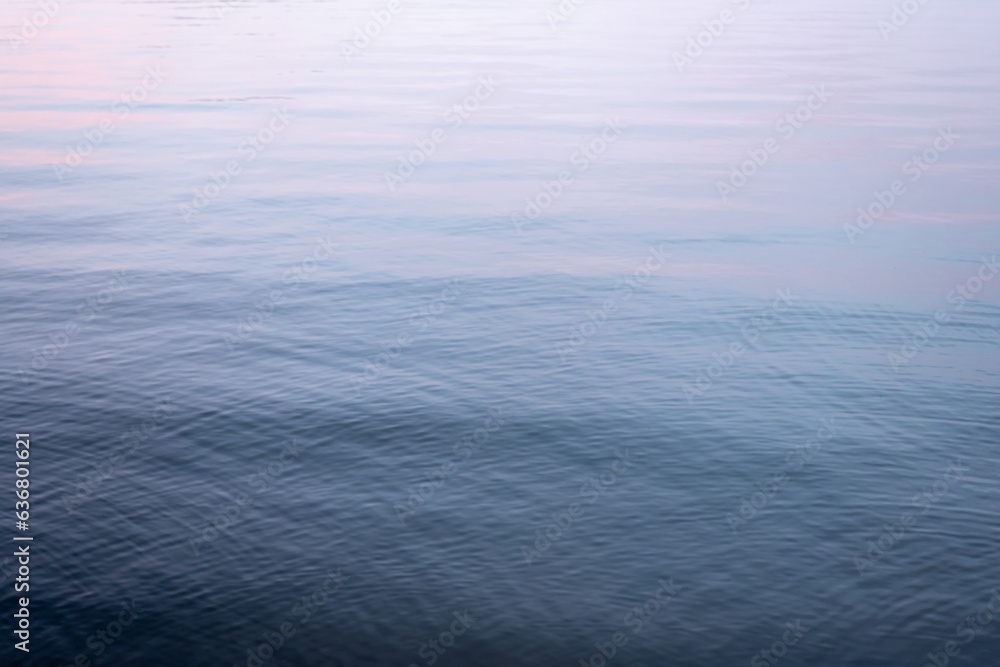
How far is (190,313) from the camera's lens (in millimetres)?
21109

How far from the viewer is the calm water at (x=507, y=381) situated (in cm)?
1245

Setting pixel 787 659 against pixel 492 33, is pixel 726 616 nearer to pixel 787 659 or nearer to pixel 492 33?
pixel 787 659

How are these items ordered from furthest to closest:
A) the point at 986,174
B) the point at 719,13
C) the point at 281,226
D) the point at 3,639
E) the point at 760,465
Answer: the point at 719,13
the point at 986,174
the point at 281,226
the point at 760,465
the point at 3,639

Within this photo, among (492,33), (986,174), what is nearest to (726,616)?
(986,174)

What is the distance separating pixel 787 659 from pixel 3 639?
8221mm

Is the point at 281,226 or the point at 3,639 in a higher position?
the point at 281,226

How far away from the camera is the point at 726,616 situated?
486 inches

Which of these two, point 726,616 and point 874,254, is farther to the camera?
point 874,254

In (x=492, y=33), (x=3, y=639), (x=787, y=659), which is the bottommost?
(x=3, y=639)

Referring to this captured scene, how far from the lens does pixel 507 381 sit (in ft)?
59.8

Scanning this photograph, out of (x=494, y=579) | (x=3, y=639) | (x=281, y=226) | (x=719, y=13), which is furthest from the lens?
(x=719, y=13)

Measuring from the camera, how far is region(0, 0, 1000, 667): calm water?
1245 centimetres

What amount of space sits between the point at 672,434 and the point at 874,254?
988 cm

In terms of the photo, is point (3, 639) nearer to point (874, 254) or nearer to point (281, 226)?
point (281, 226)
